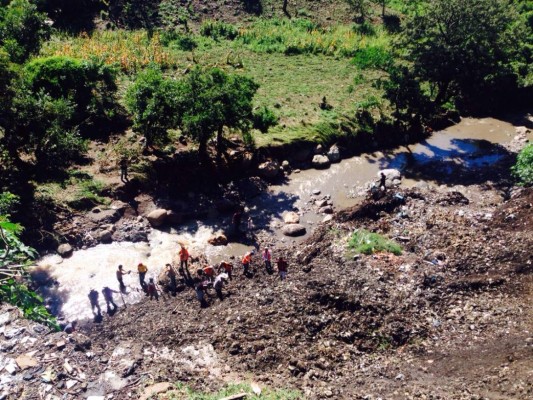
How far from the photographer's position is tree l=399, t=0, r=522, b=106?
2822cm

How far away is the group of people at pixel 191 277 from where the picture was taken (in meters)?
19.5

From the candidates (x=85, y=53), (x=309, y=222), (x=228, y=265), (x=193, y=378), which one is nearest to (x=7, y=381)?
(x=193, y=378)

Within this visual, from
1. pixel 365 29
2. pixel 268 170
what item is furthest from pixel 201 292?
pixel 365 29

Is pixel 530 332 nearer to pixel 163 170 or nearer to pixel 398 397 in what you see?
pixel 398 397

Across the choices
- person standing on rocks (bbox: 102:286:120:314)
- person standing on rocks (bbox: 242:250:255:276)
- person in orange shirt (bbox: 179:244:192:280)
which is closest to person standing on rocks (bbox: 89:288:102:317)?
person standing on rocks (bbox: 102:286:120:314)

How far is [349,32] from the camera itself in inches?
1715

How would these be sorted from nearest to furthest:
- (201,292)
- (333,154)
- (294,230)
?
(201,292), (294,230), (333,154)

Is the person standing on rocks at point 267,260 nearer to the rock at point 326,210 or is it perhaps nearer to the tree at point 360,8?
the rock at point 326,210

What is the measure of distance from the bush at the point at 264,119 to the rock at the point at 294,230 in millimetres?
7821

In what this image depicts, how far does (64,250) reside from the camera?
72.1 feet

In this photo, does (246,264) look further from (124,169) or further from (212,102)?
(124,169)

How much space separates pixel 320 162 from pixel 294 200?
3.72m

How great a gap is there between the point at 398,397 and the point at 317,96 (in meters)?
23.1

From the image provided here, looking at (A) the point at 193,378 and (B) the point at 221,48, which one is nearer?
(A) the point at 193,378
